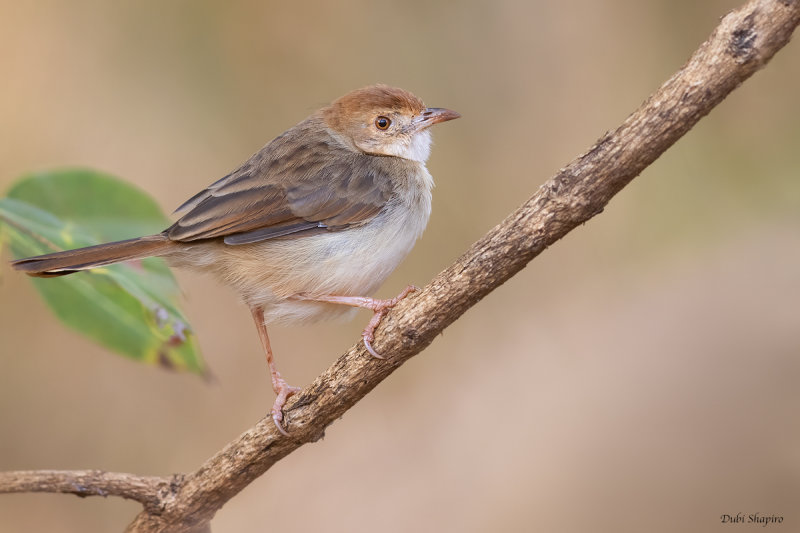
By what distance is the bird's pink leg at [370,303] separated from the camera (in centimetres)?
294

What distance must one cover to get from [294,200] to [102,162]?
3.35 meters

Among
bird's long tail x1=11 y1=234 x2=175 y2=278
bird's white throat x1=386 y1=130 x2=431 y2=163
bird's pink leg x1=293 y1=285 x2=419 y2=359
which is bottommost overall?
bird's pink leg x1=293 y1=285 x2=419 y2=359

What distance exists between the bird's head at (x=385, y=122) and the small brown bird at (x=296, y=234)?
0.33m

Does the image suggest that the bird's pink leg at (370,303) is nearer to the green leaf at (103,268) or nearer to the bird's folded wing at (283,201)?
the bird's folded wing at (283,201)

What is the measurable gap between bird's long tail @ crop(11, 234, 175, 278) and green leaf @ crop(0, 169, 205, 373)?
39 mm

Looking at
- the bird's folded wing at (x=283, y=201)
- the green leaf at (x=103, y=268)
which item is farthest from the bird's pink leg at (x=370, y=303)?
the green leaf at (x=103, y=268)

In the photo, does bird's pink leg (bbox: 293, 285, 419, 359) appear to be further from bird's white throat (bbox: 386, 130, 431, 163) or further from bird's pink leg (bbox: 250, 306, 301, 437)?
bird's white throat (bbox: 386, 130, 431, 163)

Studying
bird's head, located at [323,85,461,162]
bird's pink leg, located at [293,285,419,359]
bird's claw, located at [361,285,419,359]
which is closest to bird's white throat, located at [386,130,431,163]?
bird's head, located at [323,85,461,162]

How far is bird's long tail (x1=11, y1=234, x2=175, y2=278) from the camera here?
3.22 metres

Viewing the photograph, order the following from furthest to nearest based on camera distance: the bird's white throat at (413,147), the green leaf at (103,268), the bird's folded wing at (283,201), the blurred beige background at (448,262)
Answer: the blurred beige background at (448,262)
the bird's white throat at (413,147)
the bird's folded wing at (283,201)
the green leaf at (103,268)

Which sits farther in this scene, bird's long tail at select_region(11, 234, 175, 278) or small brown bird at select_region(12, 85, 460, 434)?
small brown bird at select_region(12, 85, 460, 434)

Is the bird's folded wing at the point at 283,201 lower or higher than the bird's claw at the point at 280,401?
higher

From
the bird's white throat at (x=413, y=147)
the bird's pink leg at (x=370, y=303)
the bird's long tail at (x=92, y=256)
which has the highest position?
the bird's white throat at (x=413, y=147)

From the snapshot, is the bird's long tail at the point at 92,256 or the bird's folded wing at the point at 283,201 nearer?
the bird's long tail at the point at 92,256
